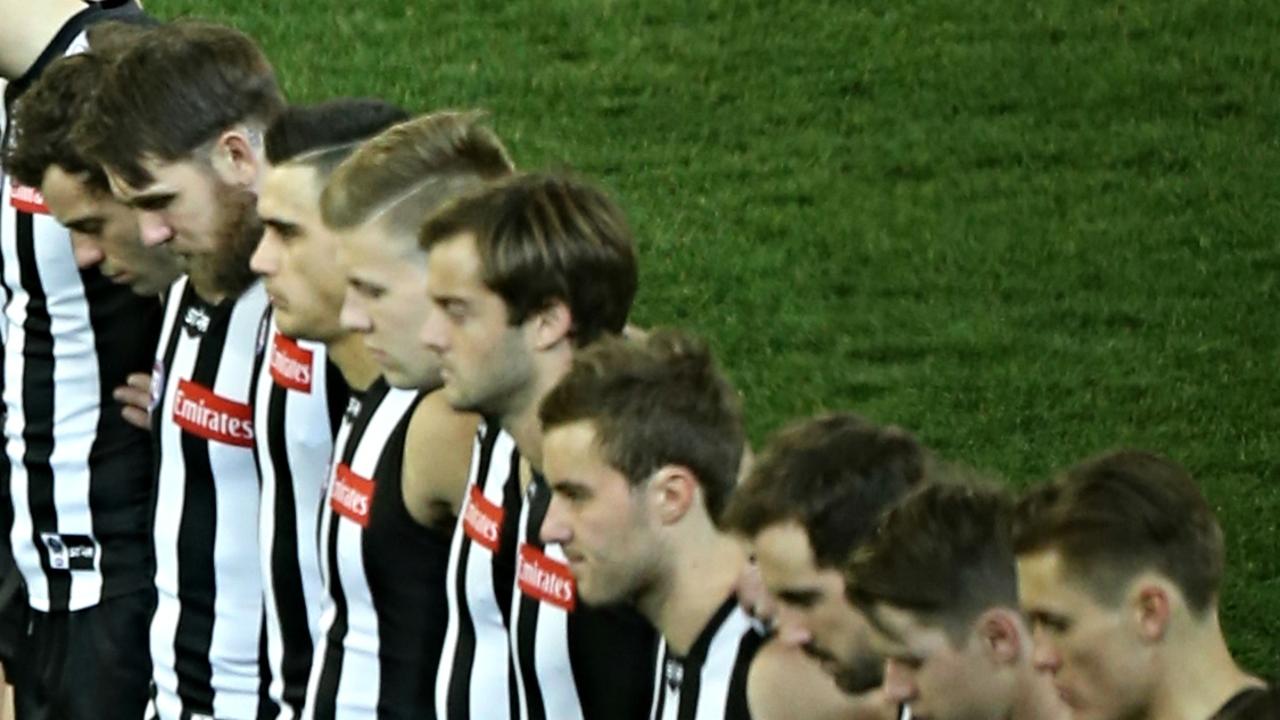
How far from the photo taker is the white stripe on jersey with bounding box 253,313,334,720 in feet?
13.6

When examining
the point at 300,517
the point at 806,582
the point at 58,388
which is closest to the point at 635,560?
the point at 806,582

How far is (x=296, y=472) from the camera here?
418 centimetres

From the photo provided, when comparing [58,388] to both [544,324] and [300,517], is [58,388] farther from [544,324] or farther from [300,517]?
[544,324]

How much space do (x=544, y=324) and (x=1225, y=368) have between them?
3.86 meters

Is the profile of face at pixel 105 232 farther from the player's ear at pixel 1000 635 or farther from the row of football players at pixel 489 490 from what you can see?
the player's ear at pixel 1000 635

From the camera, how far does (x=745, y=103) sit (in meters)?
8.49

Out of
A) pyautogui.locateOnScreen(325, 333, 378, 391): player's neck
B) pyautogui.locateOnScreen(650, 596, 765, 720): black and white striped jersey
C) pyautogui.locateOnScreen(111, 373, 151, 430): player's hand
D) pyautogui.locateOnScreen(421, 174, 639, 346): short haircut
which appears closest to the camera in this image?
pyautogui.locateOnScreen(650, 596, 765, 720): black and white striped jersey

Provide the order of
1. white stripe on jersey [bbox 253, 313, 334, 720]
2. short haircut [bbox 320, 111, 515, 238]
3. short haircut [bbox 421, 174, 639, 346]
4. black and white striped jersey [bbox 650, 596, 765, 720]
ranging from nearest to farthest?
black and white striped jersey [bbox 650, 596, 765, 720], short haircut [bbox 421, 174, 639, 346], short haircut [bbox 320, 111, 515, 238], white stripe on jersey [bbox 253, 313, 334, 720]

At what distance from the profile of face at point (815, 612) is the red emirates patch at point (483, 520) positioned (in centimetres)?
55

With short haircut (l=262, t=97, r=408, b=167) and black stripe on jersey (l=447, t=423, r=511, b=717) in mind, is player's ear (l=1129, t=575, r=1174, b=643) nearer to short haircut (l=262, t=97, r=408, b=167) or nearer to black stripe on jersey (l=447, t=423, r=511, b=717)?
black stripe on jersey (l=447, t=423, r=511, b=717)

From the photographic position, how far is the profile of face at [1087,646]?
3.15 metres

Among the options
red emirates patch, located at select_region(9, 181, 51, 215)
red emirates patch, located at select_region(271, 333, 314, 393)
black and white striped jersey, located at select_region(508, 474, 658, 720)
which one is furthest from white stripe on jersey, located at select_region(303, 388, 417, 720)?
red emirates patch, located at select_region(9, 181, 51, 215)

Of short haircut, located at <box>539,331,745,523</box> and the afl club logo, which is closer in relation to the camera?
short haircut, located at <box>539,331,745,523</box>

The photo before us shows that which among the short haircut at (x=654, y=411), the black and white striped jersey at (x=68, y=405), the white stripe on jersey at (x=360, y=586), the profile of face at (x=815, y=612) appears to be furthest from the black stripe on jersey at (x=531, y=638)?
the black and white striped jersey at (x=68, y=405)
